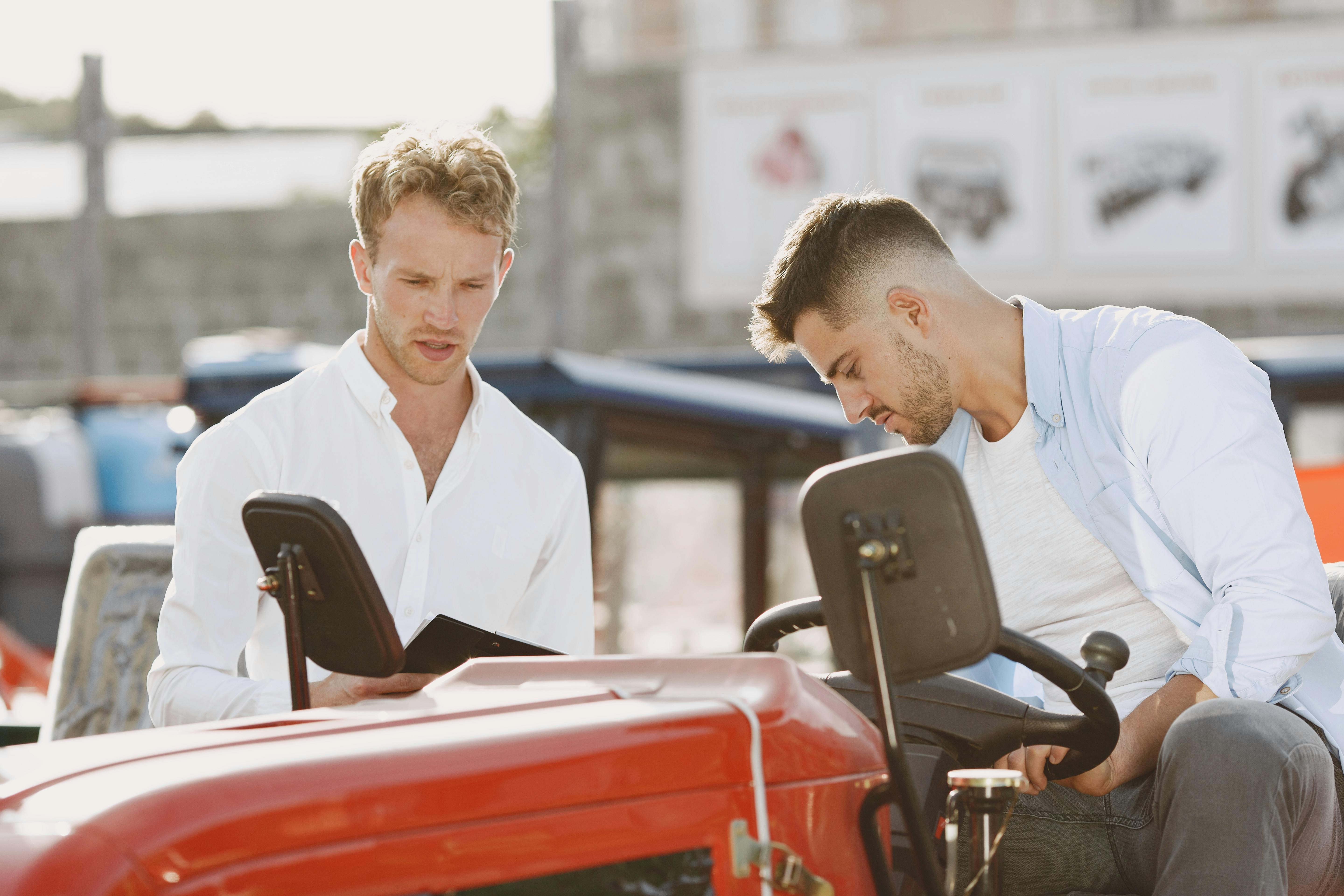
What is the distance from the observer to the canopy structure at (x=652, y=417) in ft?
17.0

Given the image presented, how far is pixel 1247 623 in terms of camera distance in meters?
1.80

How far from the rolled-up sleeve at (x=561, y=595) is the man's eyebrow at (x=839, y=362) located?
1.80 ft

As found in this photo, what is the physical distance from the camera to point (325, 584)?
60.2 inches

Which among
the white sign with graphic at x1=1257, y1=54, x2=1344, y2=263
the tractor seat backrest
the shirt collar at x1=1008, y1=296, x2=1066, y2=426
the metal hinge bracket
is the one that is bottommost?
the tractor seat backrest

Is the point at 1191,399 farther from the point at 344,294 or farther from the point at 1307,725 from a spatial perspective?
the point at 344,294

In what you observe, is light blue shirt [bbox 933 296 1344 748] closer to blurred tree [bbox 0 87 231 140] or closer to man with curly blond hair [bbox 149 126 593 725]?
man with curly blond hair [bbox 149 126 593 725]

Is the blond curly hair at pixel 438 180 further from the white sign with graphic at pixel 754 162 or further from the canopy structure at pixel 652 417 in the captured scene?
the white sign with graphic at pixel 754 162

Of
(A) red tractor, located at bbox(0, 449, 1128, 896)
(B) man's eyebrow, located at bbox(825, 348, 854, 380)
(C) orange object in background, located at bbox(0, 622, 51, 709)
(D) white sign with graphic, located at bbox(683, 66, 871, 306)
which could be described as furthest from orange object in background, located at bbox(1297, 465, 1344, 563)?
(D) white sign with graphic, located at bbox(683, 66, 871, 306)

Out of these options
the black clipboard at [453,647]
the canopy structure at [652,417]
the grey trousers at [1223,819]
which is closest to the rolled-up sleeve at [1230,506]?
the grey trousers at [1223,819]

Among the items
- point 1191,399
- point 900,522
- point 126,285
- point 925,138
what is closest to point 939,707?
point 900,522

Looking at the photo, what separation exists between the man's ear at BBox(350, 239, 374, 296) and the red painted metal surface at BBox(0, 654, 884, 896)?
1.10 meters

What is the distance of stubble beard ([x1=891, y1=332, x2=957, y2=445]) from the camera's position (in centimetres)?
225

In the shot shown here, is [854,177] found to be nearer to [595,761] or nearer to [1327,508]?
[1327,508]

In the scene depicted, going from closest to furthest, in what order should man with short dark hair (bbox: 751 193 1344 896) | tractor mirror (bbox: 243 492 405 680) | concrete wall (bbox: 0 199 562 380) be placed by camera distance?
1. tractor mirror (bbox: 243 492 405 680)
2. man with short dark hair (bbox: 751 193 1344 896)
3. concrete wall (bbox: 0 199 562 380)
